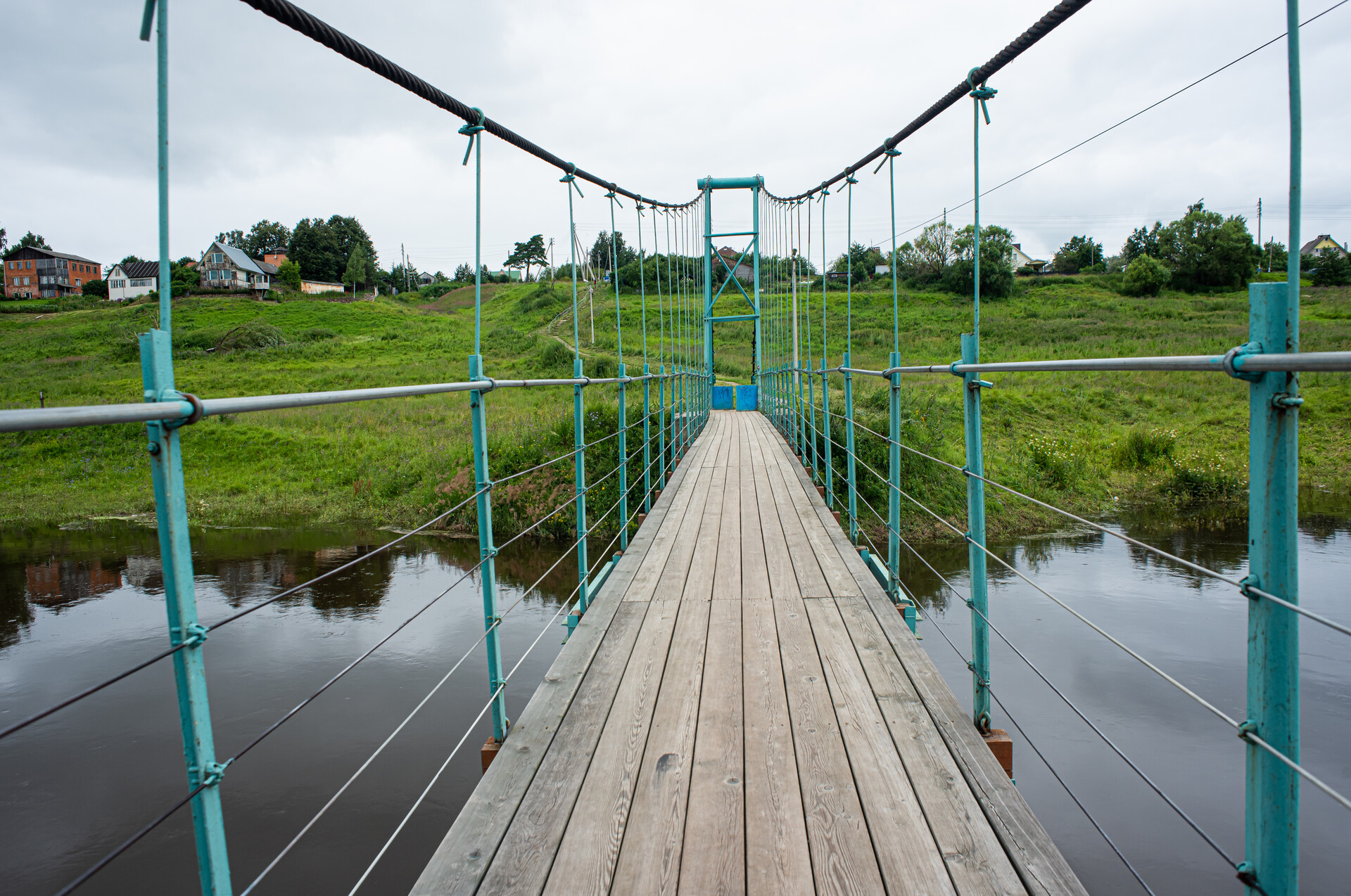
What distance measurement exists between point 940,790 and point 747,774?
0.37 m

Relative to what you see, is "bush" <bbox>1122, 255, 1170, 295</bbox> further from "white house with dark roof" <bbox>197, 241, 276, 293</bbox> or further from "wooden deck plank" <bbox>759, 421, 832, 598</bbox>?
"white house with dark roof" <bbox>197, 241, 276, 293</bbox>

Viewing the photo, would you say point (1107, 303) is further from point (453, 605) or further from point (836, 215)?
point (453, 605)

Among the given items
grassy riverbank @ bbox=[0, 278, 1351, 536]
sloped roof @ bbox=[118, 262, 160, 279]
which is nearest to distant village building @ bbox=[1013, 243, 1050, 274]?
grassy riverbank @ bbox=[0, 278, 1351, 536]

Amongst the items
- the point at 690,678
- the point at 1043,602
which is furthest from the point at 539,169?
the point at 1043,602

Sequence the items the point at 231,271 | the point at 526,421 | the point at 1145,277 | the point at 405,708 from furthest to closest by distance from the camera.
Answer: the point at 1145,277 < the point at 526,421 < the point at 231,271 < the point at 405,708

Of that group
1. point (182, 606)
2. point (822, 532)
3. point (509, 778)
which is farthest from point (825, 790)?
point (822, 532)

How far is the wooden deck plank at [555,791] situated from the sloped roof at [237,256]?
18.0ft

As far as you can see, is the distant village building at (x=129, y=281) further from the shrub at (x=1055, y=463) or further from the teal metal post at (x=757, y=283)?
the shrub at (x=1055, y=463)

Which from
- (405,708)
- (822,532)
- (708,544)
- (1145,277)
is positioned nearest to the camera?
(708,544)

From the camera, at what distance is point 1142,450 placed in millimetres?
11242

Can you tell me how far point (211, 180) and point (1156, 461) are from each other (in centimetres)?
1274

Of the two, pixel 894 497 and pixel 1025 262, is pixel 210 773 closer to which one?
pixel 894 497

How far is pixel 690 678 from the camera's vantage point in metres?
1.92

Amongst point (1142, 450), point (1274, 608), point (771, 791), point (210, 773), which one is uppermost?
point (1274, 608)
